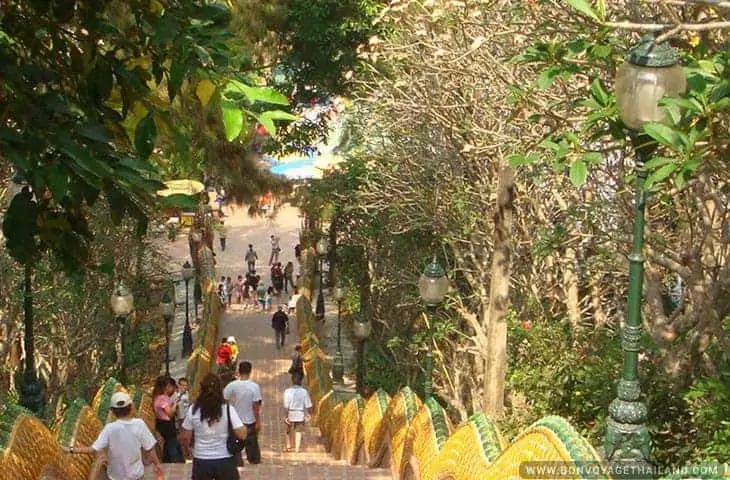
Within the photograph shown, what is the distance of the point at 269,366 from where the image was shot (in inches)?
1162

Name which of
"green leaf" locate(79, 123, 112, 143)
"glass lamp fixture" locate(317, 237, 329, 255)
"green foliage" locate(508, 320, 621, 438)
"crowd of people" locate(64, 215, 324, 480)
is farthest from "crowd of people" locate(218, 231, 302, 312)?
"green leaf" locate(79, 123, 112, 143)

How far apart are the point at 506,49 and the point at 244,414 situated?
5.31 metres

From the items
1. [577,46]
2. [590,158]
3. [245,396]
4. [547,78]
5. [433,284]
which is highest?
[577,46]

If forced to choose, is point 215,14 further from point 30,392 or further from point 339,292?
point 339,292

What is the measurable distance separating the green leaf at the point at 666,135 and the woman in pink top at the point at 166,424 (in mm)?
8600

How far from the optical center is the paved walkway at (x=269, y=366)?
1230cm

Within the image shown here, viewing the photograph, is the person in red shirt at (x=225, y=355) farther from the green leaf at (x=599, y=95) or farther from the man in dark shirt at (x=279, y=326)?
the green leaf at (x=599, y=95)

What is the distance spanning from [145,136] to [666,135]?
2.68m

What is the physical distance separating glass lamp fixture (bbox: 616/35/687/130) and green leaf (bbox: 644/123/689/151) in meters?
0.11

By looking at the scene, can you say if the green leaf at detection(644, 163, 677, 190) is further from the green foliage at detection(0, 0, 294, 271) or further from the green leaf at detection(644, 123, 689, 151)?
the green foliage at detection(0, 0, 294, 271)

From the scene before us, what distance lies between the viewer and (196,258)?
1522 inches

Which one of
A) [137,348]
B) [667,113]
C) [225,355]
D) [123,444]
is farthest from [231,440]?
[137,348]

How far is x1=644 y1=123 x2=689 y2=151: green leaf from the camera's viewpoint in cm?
620

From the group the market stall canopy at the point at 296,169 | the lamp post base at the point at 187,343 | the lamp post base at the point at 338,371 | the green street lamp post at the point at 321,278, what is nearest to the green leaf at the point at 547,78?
the lamp post base at the point at 338,371
